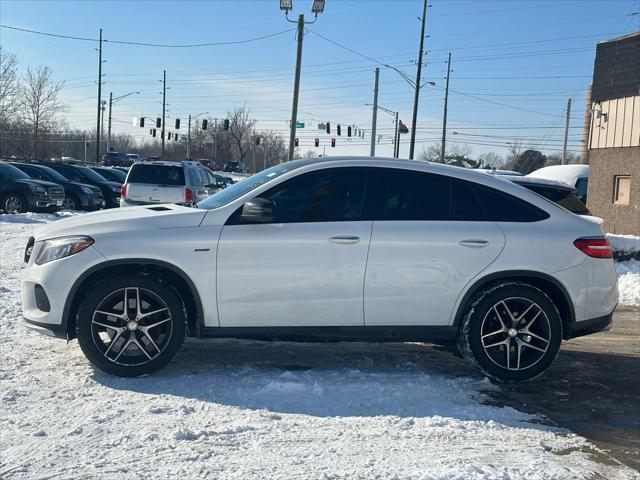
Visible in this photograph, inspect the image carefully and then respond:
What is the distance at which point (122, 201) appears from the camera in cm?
1489

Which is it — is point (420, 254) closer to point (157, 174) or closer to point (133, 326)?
point (133, 326)

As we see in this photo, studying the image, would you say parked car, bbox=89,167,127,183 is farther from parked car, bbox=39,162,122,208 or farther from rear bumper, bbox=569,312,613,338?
rear bumper, bbox=569,312,613,338

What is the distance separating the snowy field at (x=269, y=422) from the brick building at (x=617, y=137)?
11.6 metres

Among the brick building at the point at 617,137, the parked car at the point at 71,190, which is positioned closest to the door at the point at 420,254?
the brick building at the point at 617,137

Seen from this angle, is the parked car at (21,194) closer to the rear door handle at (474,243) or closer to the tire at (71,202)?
the tire at (71,202)

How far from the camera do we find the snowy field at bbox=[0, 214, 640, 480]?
11.7ft

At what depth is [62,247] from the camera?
496cm

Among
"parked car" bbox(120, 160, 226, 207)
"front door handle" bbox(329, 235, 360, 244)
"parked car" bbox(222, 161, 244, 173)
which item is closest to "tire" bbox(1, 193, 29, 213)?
"parked car" bbox(120, 160, 226, 207)

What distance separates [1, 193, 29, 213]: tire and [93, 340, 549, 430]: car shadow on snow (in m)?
15.2

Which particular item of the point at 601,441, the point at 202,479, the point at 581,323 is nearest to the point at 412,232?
the point at 581,323

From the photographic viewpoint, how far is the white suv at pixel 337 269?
4969 mm

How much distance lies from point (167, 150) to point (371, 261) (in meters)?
102

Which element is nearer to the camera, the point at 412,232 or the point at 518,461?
the point at 518,461

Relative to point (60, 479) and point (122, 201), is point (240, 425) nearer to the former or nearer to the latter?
point (60, 479)
